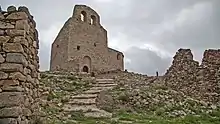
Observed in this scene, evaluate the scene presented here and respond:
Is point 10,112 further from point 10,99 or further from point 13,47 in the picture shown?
point 13,47

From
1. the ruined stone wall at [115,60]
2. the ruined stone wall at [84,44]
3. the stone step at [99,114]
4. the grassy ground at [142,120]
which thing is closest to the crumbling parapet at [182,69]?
the grassy ground at [142,120]

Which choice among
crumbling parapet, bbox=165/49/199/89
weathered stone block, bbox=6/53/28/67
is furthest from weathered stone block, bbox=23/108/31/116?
crumbling parapet, bbox=165/49/199/89

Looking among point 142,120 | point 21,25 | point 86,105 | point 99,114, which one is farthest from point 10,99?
point 86,105

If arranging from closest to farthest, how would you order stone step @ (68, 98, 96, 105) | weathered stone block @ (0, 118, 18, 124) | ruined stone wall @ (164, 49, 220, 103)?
weathered stone block @ (0, 118, 18, 124), stone step @ (68, 98, 96, 105), ruined stone wall @ (164, 49, 220, 103)

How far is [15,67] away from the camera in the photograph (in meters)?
6.23

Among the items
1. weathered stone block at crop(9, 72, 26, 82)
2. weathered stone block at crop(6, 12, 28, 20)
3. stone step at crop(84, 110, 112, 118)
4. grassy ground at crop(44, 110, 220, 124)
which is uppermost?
weathered stone block at crop(6, 12, 28, 20)

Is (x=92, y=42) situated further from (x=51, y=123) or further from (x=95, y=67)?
(x=51, y=123)

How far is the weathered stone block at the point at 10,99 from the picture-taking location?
19.7ft

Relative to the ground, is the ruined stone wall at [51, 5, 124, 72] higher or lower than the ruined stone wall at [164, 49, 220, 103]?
higher

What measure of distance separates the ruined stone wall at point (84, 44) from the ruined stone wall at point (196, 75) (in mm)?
16691

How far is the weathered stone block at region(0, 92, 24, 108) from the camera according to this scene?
6008mm

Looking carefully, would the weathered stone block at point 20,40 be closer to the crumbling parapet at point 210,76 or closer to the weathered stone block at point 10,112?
the weathered stone block at point 10,112

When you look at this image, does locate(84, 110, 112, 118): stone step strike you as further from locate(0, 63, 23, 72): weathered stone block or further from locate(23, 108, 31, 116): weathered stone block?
locate(0, 63, 23, 72): weathered stone block

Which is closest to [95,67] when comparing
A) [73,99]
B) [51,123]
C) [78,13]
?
[78,13]
